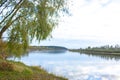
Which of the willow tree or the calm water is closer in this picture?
the willow tree

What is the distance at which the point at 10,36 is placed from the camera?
64.8 ft

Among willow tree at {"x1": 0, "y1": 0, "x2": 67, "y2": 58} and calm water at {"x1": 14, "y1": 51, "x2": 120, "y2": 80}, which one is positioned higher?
willow tree at {"x1": 0, "y1": 0, "x2": 67, "y2": 58}

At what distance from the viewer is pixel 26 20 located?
756 inches

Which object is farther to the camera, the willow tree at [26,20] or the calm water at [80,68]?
the calm water at [80,68]

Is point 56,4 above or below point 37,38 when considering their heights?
above

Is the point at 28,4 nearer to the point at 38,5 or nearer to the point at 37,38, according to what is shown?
the point at 38,5

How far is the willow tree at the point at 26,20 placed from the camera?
19172mm

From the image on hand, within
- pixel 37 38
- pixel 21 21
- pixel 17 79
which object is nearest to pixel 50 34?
pixel 37 38

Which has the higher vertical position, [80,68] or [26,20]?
[26,20]

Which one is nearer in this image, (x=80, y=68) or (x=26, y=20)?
(x=26, y=20)

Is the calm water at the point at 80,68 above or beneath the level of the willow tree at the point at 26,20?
beneath

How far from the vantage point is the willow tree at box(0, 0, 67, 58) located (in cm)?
1917

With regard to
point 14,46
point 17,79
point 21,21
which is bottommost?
point 17,79

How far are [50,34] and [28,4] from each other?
2.54m
